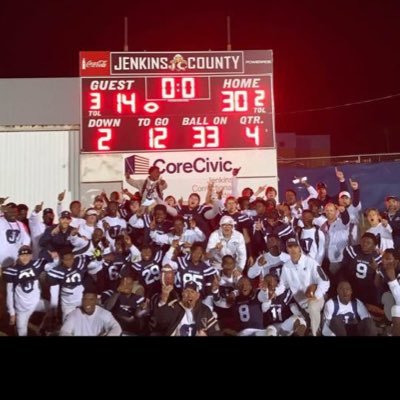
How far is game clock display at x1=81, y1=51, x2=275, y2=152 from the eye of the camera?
885 cm

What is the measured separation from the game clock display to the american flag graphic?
0.14m

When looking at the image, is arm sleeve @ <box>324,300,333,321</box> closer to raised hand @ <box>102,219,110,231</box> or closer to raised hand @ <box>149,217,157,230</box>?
raised hand @ <box>149,217,157,230</box>

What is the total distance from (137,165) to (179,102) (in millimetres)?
1039

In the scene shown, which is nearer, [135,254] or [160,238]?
[135,254]

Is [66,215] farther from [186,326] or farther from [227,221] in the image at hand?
[186,326]

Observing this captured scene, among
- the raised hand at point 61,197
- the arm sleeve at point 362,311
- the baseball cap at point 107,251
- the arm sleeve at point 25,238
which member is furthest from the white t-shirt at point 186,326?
the raised hand at point 61,197

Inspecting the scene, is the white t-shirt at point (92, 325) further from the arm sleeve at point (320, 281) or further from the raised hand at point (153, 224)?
the arm sleeve at point (320, 281)

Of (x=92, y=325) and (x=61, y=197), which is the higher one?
(x=61, y=197)

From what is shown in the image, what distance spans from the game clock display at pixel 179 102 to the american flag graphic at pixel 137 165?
135 millimetres

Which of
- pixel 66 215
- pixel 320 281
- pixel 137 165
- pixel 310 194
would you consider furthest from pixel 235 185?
pixel 66 215

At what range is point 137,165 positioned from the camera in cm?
887

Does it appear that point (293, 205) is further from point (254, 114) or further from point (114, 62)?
point (114, 62)

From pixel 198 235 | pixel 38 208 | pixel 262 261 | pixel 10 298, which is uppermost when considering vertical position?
pixel 38 208

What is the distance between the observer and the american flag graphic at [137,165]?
8844mm
